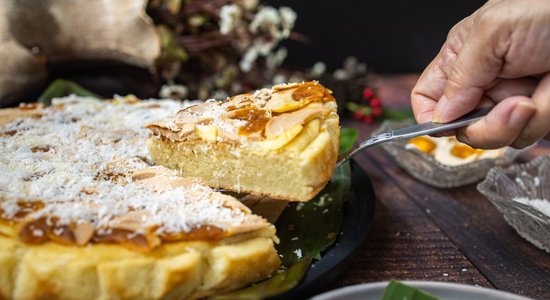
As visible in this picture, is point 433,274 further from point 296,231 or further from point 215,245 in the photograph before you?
point 215,245

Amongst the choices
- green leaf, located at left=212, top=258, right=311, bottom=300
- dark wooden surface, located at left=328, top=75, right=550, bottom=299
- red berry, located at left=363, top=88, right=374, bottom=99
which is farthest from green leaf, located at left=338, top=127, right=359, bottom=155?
green leaf, located at left=212, top=258, right=311, bottom=300

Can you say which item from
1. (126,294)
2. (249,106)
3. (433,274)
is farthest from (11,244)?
(433,274)

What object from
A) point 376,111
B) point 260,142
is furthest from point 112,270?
point 376,111

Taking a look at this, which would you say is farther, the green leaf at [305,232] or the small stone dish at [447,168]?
the small stone dish at [447,168]

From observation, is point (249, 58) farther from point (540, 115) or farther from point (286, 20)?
point (540, 115)

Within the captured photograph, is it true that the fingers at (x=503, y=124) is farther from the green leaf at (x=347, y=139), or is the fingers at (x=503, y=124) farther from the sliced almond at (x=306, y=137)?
the green leaf at (x=347, y=139)

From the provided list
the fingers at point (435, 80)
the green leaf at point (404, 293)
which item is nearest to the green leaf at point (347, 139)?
the fingers at point (435, 80)

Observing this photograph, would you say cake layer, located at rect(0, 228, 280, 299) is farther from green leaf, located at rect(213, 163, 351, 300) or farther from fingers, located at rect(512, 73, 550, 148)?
fingers, located at rect(512, 73, 550, 148)

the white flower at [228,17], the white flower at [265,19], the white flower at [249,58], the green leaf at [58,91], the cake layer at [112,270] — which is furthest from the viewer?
the white flower at [249,58]
